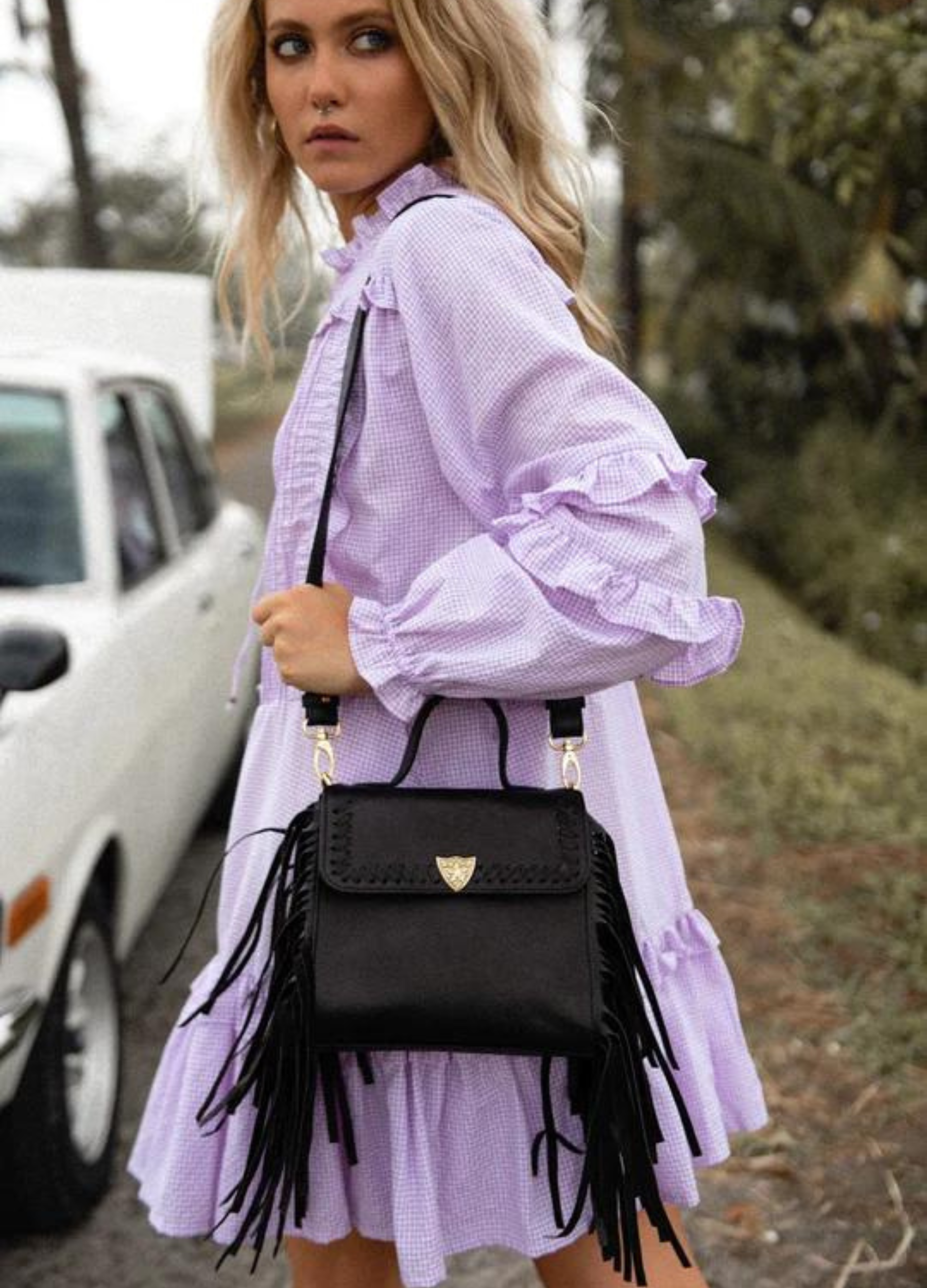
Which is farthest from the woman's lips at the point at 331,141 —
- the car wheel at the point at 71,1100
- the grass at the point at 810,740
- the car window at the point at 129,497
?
the grass at the point at 810,740

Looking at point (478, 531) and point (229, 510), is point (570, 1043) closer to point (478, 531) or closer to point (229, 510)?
point (478, 531)

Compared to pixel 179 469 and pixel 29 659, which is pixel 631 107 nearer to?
pixel 179 469

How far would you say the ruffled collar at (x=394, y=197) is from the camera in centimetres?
153

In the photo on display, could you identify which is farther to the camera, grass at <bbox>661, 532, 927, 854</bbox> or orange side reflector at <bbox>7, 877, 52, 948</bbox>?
grass at <bbox>661, 532, 927, 854</bbox>

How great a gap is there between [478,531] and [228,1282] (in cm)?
182

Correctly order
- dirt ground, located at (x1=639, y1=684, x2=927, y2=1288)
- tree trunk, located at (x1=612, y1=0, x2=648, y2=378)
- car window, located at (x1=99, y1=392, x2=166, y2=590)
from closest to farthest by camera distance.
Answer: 1. dirt ground, located at (x1=639, y1=684, x2=927, y2=1288)
2. car window, located at (x1=99, y1=392, x2=166, y2=590)
3. tree trunk, located at (x1=612, y1=0, x2=648, y2=378)

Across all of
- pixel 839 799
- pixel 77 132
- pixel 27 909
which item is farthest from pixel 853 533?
pixel 27 909

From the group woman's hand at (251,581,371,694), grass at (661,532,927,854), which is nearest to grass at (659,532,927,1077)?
grass at (661,532,927,854)

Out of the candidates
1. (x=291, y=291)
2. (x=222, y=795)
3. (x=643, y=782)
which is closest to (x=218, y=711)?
(x=222, y=795)

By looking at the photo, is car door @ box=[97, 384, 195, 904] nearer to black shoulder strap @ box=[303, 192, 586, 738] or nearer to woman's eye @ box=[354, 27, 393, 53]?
black shoulder strap @ box=[303, 192, 586, 738]

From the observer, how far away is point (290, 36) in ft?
5.07

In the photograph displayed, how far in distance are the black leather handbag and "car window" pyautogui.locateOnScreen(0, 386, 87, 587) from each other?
2.01 meters

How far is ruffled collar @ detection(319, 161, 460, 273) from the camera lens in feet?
5.03

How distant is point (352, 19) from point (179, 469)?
3.17m
